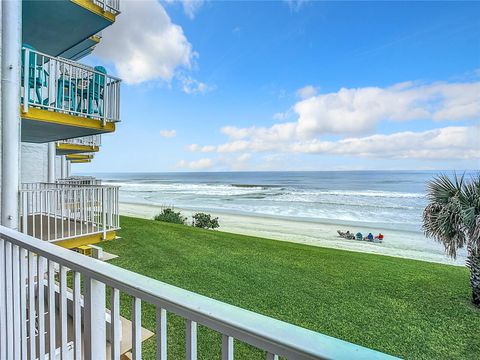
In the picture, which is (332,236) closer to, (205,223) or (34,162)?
(205,223)

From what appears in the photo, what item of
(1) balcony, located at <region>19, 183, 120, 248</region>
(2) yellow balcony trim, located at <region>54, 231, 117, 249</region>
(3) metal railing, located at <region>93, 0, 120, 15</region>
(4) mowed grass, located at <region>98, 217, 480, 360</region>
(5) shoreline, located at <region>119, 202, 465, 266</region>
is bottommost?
(5) shoreline, located at <region>119, 202, 465, 266</region>

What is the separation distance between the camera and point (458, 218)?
4809mm

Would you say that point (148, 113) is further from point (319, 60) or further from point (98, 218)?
point (98, 218)

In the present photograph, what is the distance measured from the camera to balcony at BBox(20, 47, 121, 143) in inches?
169

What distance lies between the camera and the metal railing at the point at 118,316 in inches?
21.6

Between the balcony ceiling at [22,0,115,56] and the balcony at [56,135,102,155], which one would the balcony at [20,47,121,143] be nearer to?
the balcony ceiling at [22,0,115,56]

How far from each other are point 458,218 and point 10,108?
716 centimetres

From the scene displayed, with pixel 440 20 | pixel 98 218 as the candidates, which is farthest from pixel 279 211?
pixel 98 218

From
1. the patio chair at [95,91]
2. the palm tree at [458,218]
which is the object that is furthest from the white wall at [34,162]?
the palm tree at [458,218]

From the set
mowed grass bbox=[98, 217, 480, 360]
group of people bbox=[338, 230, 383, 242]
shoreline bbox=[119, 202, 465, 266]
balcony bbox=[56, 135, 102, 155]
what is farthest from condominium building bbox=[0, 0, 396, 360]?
group of people bbox=[338, 230, 383, 242]

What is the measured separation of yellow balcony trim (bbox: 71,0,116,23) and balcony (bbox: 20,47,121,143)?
37.5 inches

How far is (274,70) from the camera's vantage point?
20.8 meters

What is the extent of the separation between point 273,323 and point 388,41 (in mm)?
21035

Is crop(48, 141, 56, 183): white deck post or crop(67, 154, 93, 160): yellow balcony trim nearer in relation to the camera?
crop(48, 141, 56, 183): white deck post
